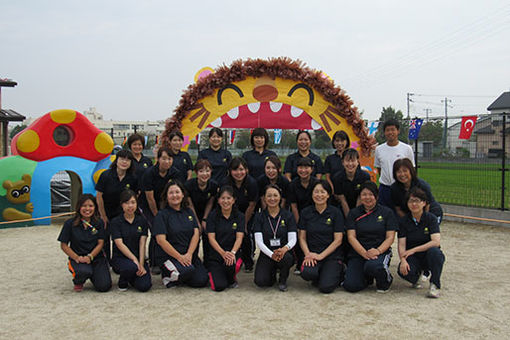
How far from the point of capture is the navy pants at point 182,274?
14.1ft

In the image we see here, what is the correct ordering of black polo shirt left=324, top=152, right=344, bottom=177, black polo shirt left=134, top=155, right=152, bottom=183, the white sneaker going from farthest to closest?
black polo shirt left=134, top=155, right=152, bottom=183
black polo shirt left=324, top=152, right=344, bottom=177
the white sneaker

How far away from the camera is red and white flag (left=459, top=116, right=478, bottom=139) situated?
777 cm

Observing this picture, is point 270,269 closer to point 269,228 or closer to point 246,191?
point 269,228

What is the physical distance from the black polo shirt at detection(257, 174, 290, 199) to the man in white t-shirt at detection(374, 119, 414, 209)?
115 centimetres

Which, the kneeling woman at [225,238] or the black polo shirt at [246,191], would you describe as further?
the black polo shirt at [246,191]

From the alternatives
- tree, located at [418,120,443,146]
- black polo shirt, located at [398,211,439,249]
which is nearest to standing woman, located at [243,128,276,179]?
black polo shirt, located at [398,211,439,249]

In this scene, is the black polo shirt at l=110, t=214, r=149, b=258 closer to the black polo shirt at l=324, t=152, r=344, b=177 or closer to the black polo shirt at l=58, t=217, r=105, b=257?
the black polo shirt at l=58, t=217, r=105, b=257

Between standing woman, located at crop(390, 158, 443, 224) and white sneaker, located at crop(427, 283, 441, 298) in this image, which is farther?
standing woman, located at crop(390, 158, 443, 224)

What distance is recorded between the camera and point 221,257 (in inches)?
178

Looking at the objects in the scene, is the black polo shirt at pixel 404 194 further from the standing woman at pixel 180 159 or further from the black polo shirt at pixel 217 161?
the standing woman at pixel 180 159

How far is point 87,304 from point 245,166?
2.04 m

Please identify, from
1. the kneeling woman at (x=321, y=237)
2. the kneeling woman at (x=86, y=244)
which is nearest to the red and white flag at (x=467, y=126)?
the kneeling woman at (x=321, y=237)

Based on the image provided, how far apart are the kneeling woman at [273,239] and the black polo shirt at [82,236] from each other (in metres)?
1.62

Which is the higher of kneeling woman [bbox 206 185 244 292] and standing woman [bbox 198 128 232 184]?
standing woman [bbox 198 128 232 184]
